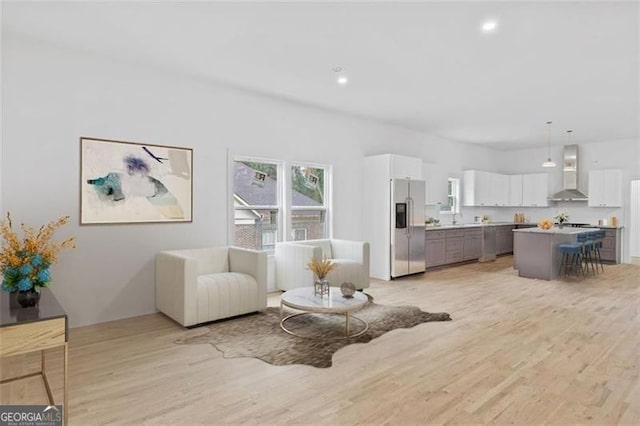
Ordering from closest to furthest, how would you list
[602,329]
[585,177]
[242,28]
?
[242,28], [602,329], [585,177]

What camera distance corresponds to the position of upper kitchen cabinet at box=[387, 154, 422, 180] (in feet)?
21.7

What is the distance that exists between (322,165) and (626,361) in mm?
4574

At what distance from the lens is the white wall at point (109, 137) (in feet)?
12.2

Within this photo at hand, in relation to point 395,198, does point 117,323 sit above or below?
below

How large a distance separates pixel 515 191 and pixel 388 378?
912cm

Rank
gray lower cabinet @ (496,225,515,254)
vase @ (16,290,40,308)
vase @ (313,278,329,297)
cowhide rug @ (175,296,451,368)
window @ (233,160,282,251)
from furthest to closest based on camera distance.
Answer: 1. gray lower cabinet @ (496,225,515,254)
2. window @ (233,160,282,251)
3. vase @ (313,278,329,297)
4. cowhide rug @ (175,296,451,368)
5. vase @ (16,290,40,308)

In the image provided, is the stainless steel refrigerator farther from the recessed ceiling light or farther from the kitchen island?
the recessed ceiling light

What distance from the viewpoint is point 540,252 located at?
6707 millimetres

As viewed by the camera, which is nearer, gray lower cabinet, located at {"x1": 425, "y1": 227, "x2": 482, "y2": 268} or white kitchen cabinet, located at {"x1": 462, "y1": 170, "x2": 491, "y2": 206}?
gray lower cabinet, located at {"x1": 425, "y1": 227, "x2": 482, "y2": 268}

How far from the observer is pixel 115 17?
329 centimetres

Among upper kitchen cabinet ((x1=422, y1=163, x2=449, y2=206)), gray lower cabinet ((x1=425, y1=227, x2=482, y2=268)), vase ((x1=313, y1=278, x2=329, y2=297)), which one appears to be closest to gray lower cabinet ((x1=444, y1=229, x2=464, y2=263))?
gray lower cabinet ((x1=425, y1=227, x2=482, y2=268))

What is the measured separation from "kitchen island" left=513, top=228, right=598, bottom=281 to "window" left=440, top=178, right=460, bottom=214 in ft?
7.62

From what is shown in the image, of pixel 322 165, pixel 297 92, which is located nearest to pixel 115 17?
pixel 297 92

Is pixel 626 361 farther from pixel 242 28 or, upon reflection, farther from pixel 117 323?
pixel 117 323
